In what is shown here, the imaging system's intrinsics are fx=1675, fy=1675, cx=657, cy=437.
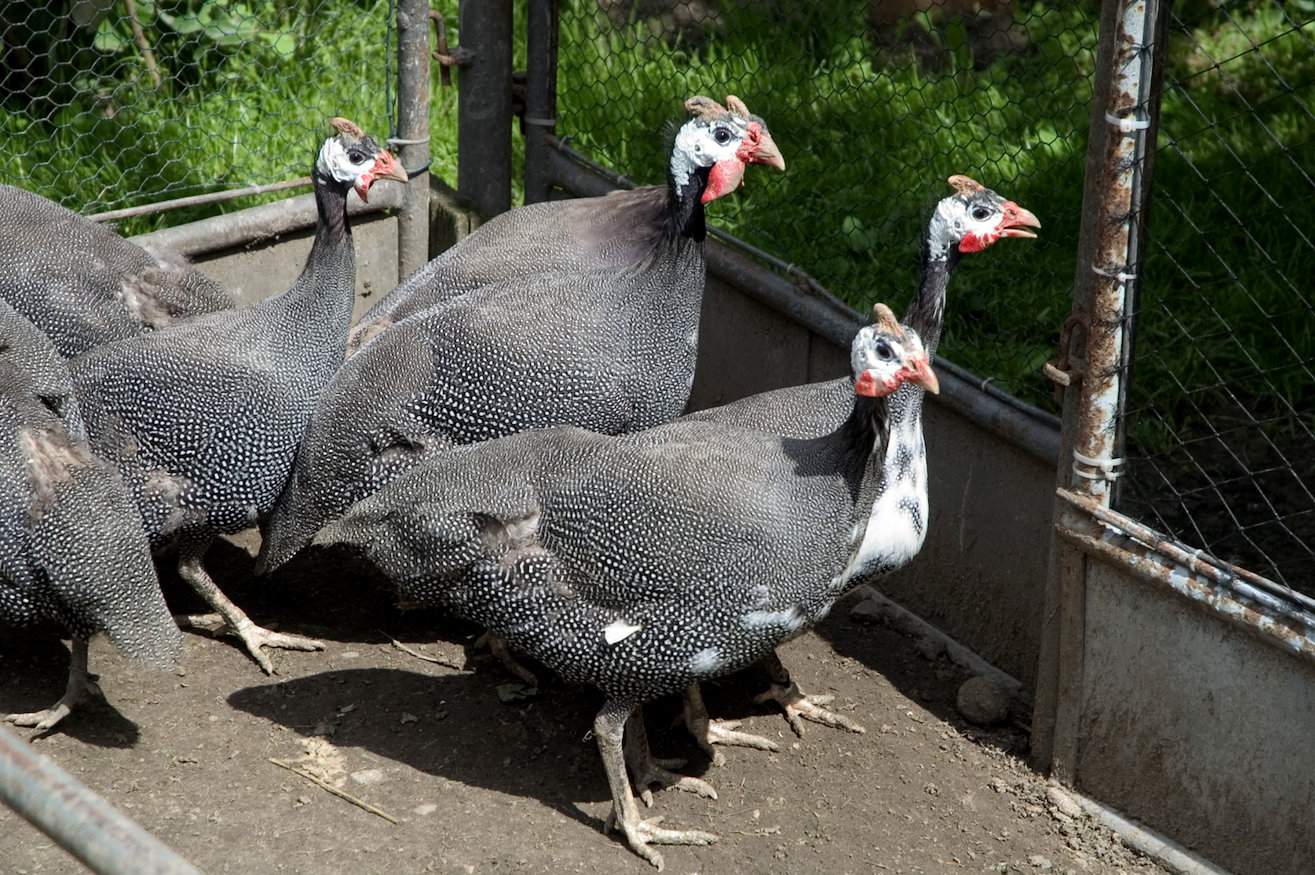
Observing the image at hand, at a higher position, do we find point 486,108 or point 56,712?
point 486,108

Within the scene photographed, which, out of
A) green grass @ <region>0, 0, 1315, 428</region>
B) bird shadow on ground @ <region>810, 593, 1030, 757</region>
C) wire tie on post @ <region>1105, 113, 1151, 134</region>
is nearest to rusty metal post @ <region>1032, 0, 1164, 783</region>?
wire tie on post @ <region>1105, 113, 1151, 134</region>

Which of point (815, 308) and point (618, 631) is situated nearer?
point (618, 631)

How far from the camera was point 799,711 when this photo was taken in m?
3.86

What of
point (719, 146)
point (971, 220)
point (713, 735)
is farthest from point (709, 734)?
point (719, 146)

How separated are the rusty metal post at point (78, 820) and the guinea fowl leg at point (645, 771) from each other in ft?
7.42

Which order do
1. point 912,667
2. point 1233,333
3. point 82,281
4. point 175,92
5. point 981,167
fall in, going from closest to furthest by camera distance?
point 1233,333
point 912,667
point 82,281
point 981,167
point 175,92

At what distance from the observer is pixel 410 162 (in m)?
5.01

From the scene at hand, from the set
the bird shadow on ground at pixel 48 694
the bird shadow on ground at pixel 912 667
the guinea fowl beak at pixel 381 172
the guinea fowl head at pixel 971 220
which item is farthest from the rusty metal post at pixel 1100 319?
the bird shadow on ground at pixel 48 694

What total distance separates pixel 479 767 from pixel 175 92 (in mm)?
3231

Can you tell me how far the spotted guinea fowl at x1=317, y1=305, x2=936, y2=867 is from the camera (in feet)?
10.5

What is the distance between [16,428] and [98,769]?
741 mm

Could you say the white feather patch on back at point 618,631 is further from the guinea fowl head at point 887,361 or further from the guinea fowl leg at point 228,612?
the guinea fowl leg at point 228,612

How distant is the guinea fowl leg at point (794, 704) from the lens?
3.84 meters

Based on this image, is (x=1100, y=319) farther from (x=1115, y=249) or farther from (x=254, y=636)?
(x=254, y=636)
